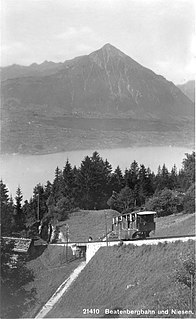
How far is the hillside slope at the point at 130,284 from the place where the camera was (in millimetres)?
16969

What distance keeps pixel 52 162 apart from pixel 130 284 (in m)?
51.6

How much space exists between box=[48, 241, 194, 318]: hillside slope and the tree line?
800 inches

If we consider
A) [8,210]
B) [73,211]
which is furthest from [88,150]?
[8,210]

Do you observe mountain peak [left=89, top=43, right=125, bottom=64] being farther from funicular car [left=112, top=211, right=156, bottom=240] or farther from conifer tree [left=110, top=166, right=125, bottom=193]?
conifer tree [left=110, top=166, right=125, bottom=193]

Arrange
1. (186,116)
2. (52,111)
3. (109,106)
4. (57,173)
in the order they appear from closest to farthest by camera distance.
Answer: (57,173) → (52,111) → (109,106) → (186,116)

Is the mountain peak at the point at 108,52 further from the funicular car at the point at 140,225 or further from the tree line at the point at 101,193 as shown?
the tree line at the point at 101,193

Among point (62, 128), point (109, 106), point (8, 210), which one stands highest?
point (109, 106)

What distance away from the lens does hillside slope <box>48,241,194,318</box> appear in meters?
17.0

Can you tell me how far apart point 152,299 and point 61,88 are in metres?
98.2

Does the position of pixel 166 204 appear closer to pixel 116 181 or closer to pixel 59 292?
pixel 116 181

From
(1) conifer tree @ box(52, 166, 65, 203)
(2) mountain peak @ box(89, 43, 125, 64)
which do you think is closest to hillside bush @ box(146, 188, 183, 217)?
(1) conifer tree @ box(52, 166, 65, 203)

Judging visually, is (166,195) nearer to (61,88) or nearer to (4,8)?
(4,8)

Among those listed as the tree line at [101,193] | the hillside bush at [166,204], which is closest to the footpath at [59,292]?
the tree line at [101,193]

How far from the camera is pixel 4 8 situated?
18.0 m
